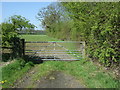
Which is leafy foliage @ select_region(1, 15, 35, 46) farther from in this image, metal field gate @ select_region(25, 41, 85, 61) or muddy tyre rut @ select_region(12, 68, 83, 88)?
muddy tyre rut @ select_region(12, 68, 83, 88)

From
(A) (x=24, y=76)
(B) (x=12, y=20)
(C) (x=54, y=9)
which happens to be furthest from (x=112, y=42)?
(C) (x=54, y=9)

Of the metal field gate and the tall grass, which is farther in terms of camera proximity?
the metal field gate

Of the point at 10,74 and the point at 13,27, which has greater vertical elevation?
the point at 13,27

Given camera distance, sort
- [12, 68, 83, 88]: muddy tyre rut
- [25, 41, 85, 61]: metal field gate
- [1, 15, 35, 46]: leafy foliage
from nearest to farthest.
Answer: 1. [12, 68, 83, 88]: muddy tyre rut
2. [1, 15, 35, 46]: leafy foliage
3. [25, 41, 85, 61]: metal field gate

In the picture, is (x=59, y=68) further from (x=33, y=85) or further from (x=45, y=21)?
(x=45, y=21)

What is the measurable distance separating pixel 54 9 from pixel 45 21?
4.37m

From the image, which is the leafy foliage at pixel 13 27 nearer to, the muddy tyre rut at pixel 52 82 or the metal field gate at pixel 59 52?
the metal field gate at pixel 59 52

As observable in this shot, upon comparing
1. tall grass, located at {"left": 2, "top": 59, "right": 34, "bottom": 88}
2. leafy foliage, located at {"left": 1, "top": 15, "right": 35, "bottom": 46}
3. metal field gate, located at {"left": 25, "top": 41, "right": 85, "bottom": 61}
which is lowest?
tall grass, located at {"left": 2, "top": 59, "right": 34, "bottom": 88}

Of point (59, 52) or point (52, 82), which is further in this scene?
point (59, 52)

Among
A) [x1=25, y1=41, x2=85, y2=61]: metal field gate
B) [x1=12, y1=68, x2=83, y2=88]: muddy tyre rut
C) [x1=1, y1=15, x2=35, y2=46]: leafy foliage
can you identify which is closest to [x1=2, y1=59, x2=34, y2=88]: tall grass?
[x1=12, y1=68, x2=83, y2=88]: muddy tyre rut

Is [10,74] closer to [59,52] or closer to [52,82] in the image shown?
[52,82]

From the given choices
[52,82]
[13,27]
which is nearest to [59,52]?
[13,27]

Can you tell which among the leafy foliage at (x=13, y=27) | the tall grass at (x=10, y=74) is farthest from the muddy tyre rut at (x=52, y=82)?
the leafy foliage at (x=13, y=27)

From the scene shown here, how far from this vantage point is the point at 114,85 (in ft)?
14.6
